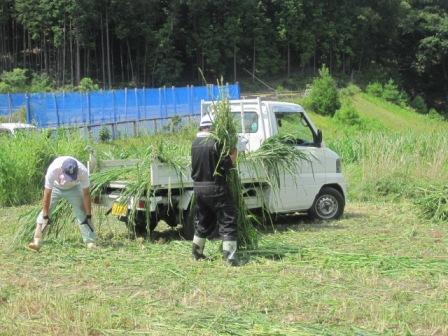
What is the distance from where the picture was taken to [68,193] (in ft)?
29.3

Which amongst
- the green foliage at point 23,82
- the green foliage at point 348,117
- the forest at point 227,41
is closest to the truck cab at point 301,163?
the green foliage at point 348,117

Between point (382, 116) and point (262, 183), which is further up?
point (262, 183)

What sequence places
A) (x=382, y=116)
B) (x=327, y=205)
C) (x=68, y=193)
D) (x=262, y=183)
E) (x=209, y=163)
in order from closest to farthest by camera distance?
(x=209, y=163), (x=68, y=193), (x=262, y=183), (x=327, y=205), (x=382, y=116)

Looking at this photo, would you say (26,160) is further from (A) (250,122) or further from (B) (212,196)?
(B) (212,196)

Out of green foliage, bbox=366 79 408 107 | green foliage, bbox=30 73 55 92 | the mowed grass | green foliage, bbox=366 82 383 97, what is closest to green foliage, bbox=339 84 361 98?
green foliage, bbox=366 82 383 97

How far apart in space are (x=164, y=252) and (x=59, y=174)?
68.4 inches

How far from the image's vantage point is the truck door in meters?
10.7

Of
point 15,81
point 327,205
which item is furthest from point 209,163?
point 15,81

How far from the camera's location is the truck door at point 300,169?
35.0 ft

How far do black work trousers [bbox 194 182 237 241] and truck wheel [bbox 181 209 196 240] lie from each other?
1.49 meters

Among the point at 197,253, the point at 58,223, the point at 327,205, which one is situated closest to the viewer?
the point at 197,253

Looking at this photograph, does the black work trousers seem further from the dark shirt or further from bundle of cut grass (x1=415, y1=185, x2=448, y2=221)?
bundle of cut grass (x1=415, y1=185, x2=448, y2=221)

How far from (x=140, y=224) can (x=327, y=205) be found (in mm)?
3440

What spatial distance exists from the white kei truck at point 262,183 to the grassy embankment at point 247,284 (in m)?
0.38
